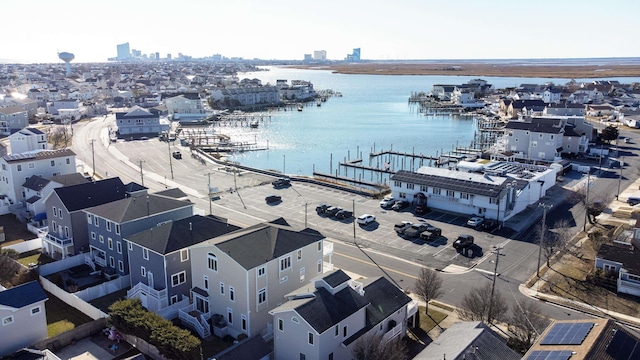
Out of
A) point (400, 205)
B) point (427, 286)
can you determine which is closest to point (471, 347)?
point (427, 286)

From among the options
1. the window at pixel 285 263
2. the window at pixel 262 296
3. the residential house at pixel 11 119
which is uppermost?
the residential house at pixel 11 119

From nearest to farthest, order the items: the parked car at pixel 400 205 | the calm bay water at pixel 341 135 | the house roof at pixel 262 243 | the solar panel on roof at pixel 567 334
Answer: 1. the solar panel on roof at pixel 567 334
2. the house roof at pixel 262 243
3. the parked car at pixel 400 205
4. the calm bay water at pixel 341 135

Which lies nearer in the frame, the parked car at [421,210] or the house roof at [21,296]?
the house roof at [21,296]

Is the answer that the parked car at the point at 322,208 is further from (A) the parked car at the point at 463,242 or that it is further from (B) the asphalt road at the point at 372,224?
(A) the parked car at the point at 463,242

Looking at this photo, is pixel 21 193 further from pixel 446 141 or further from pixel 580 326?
pixel 446 141

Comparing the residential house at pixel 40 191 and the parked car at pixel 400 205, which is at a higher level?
the residential house at pixel 40 191

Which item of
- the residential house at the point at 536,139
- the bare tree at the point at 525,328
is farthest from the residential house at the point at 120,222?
the residential house at the point at 536,139

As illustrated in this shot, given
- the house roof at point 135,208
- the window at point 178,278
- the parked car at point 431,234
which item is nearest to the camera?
the window at point 178,278
